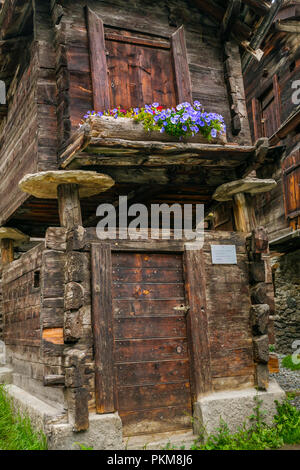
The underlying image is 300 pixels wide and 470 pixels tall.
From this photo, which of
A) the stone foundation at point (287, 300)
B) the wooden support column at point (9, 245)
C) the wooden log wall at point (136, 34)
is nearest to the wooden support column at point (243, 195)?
the wooden log wall at point (136, 34)

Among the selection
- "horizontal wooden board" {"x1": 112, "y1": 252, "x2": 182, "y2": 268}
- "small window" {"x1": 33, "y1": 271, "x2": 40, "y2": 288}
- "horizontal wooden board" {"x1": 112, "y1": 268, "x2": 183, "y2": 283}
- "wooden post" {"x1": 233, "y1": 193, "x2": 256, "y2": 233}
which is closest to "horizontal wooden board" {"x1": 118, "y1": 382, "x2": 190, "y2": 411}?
"horizontal wooden board" {"x1": 112, "y1": 268, "x2": 183, "y2": 283}

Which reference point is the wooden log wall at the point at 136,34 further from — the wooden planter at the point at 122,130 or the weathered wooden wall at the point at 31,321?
the weathered wooden wall at the point at 31,321

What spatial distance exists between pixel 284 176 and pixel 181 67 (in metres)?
5.32

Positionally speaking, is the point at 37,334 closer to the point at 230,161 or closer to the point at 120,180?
the point at 120,180

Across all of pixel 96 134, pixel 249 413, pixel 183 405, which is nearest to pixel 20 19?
pixel 96 134

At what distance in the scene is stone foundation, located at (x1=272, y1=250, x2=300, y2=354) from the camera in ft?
36.4

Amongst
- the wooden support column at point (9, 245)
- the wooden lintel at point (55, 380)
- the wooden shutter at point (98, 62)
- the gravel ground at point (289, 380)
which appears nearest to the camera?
the wooden lintel at point (55, 380)

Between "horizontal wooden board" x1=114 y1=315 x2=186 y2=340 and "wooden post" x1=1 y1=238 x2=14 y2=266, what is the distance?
3.34 metres

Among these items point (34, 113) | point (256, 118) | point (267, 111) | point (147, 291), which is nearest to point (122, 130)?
point (34, 113)

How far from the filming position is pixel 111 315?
5.20 metres

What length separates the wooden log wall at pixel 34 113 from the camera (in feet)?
19.2

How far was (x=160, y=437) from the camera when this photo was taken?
5250mm

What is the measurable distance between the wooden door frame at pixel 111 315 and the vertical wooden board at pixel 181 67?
215 centimetres

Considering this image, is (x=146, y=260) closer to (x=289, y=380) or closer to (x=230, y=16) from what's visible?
(x=230, y=16)
